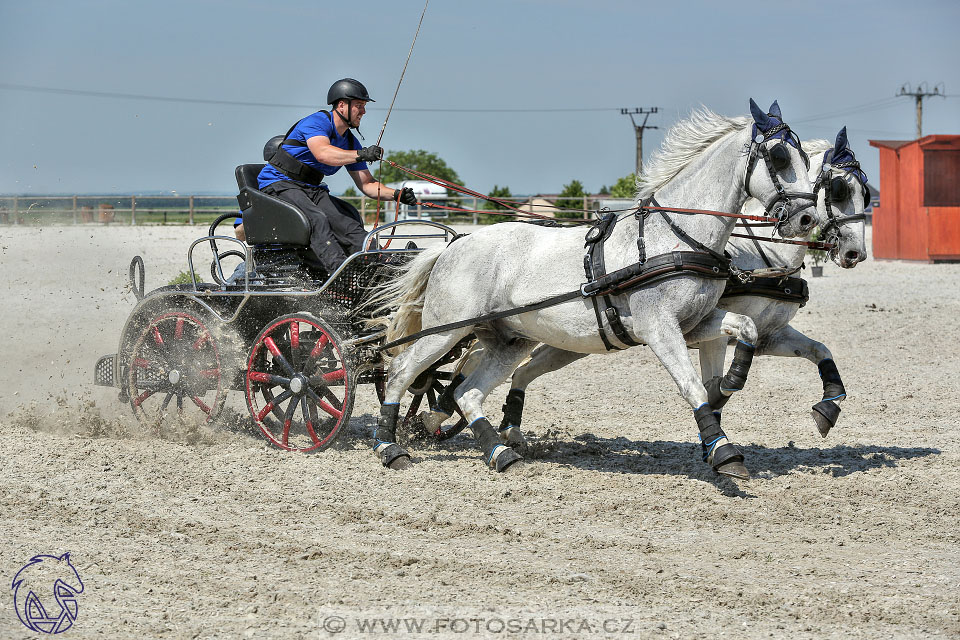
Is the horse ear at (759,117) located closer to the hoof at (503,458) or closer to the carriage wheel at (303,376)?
the hoof at (503,458)

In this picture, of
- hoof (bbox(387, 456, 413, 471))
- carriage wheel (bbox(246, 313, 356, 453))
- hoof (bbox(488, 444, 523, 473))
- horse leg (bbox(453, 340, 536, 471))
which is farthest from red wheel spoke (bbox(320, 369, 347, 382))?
hoof (bbox(488, 444, 523, 473))

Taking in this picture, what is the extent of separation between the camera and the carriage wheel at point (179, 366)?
22.9 feet

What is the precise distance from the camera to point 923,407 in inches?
320

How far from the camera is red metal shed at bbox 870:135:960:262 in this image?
862 inches

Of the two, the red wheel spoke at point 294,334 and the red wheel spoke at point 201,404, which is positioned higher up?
the red wheel spoke at point 294,334

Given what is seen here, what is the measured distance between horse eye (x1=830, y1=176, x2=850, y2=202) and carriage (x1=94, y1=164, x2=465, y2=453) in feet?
8.12

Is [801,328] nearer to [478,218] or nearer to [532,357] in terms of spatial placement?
[532,357]

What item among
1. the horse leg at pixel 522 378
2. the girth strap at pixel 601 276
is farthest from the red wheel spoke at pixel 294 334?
the girth strap at pixel 601 276

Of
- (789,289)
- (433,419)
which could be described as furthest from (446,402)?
(789,289)

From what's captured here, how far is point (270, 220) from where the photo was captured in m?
6.76

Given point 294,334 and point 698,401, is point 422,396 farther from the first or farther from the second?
point 698,401

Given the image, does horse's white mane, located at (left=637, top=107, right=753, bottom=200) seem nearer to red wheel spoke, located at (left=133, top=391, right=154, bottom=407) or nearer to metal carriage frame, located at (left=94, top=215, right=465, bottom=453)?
metal carriage frame, located at (left=94, top=215, right=465, bottom=453)

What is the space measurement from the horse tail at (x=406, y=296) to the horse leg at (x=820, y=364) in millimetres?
2290

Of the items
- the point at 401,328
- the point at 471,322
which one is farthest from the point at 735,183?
the point at 401,328
